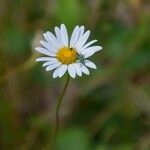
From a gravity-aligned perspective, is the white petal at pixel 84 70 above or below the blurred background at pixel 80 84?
below

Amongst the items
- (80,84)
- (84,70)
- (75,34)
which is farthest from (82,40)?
(80,84)

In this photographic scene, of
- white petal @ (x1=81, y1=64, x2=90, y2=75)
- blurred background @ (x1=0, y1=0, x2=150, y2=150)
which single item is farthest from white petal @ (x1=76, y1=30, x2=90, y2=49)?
blurred background @ (x1=0, y1=0, x2=150, y2=150)

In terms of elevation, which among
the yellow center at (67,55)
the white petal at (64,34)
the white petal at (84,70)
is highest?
the white petal at (64,34)

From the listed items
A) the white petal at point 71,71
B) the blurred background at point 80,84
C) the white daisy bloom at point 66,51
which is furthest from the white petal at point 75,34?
the blurred background at point 80,84

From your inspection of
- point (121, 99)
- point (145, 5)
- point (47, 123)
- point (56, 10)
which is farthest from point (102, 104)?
point (145, 5)

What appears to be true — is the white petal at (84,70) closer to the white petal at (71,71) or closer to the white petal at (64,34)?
the white petal at (71,71)

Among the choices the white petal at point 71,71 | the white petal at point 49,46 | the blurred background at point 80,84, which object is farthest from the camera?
the blurred background at point 80,84

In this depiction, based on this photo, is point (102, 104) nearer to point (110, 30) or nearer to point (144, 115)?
point (144, 115)
